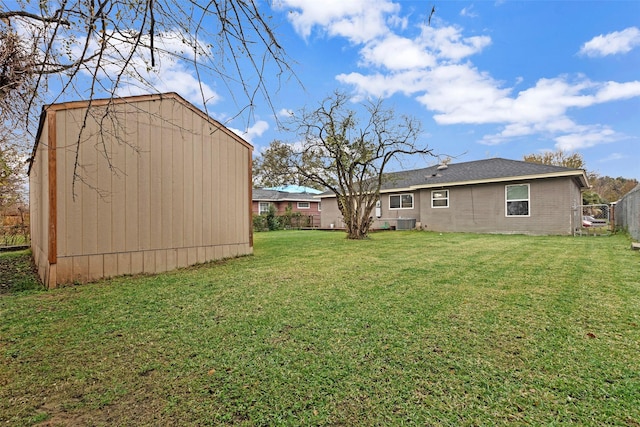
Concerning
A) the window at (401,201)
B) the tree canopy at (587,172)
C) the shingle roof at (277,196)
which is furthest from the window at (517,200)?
the shingle roof at (277,196)

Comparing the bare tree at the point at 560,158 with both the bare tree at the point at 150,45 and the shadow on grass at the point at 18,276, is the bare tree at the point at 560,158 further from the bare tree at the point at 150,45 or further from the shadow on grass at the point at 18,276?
the shadow on grass at the point at 18,276

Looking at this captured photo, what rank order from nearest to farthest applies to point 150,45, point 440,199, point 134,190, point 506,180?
point 150,45
point 134,190
point 506,180
point 440,199

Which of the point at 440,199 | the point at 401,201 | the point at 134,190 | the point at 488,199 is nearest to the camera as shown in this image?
the point at 134,190

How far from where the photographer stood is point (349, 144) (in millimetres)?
11031

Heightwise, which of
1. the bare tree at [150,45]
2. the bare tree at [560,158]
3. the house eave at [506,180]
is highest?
the bare tree at [560,158]

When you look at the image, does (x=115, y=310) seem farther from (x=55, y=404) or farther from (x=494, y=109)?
(x=494, y=109)

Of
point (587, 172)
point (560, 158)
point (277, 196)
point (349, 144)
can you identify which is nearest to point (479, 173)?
point (349, 144)

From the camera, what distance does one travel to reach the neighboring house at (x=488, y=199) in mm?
11812

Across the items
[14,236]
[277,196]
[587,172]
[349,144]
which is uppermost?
[587,172]

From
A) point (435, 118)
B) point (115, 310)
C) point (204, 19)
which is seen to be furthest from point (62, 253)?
point (435, 118)

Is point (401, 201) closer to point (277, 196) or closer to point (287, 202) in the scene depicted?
point (287, 202)

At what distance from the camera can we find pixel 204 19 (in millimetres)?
1886

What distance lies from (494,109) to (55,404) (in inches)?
675

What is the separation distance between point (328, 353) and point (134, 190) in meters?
4.64
